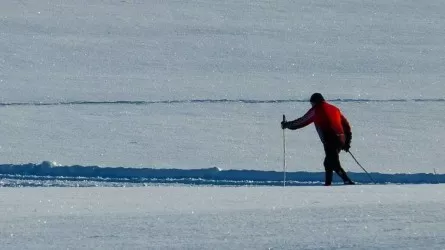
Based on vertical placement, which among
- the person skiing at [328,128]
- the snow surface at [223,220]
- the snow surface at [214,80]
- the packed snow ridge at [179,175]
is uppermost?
the snow surface at [214,80]

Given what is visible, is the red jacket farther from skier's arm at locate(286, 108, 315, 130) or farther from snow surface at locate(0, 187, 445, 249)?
snow surface at locate(0, 187, 445, 249)

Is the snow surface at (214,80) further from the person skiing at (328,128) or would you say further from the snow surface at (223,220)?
the snow surface at (223,220)

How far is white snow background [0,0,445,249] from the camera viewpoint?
6879 mm

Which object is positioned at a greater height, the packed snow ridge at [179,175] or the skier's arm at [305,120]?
the skier's arm at [305,120]

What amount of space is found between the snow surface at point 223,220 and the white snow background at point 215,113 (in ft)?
0.05

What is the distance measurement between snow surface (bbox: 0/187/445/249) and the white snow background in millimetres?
16

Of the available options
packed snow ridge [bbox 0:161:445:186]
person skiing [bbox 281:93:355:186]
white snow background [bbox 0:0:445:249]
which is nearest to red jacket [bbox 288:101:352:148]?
person skiing [bbox 281:93:355:186]

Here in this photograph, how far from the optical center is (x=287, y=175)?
1250 cm

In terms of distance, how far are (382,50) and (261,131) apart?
A: 791 centimetres

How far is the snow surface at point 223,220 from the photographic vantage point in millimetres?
6402

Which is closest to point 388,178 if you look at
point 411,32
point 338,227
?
point 338,227

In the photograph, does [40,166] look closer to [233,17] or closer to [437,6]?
[233,17]

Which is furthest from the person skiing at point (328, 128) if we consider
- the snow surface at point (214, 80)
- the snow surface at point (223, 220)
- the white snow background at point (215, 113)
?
the snow surface at point (223, 220)

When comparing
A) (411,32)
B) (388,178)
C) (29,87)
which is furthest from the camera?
(411,32)
